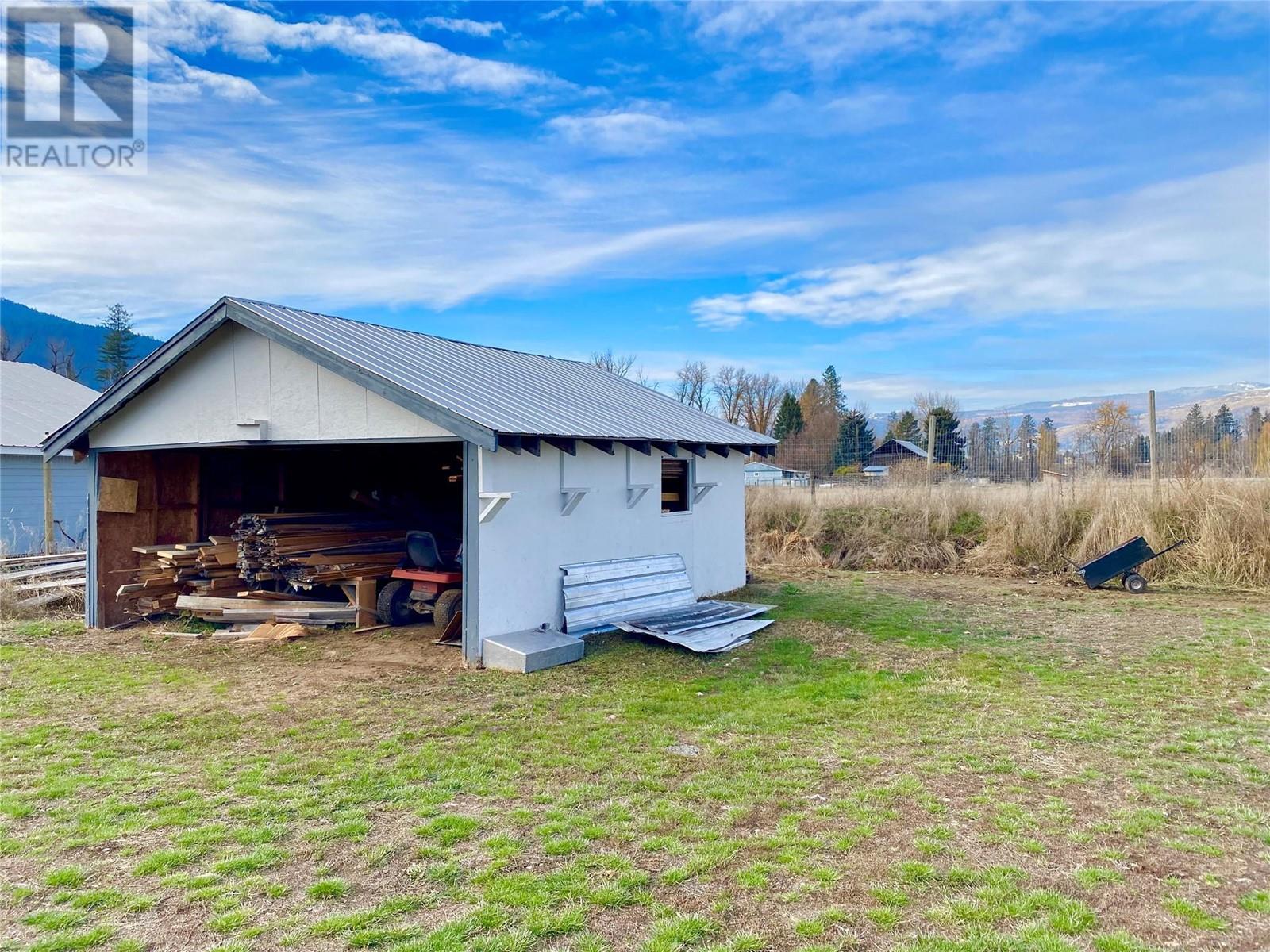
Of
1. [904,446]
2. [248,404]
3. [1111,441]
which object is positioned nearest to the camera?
[248,404]

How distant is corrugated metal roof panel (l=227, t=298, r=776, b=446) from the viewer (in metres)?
7.53

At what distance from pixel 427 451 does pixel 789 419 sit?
→ 112 feet

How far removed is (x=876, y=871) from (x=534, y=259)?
1706 centimetres

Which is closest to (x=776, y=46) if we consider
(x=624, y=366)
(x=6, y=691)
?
(x=6, y=691)

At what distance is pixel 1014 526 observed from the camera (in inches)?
559

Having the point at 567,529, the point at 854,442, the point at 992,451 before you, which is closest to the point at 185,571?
the point at 567,529

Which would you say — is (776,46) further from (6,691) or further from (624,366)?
(624,366)

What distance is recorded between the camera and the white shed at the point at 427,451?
290 inches

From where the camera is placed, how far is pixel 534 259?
18547 mm

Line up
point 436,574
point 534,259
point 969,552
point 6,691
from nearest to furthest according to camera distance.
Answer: point 6,691, point 436,574, point 969,552, point 534,259

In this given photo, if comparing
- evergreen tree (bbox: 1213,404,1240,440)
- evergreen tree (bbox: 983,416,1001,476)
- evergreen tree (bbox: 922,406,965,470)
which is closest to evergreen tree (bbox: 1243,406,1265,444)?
evergreen tree (bbox: 1213,404,1240,440)

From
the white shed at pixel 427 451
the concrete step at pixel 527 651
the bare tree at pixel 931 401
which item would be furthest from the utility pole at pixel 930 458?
the bare tree at pixel 931 401

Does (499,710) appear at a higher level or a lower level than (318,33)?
lower

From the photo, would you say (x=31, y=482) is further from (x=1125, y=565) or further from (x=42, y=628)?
(x=1125, y=565)
